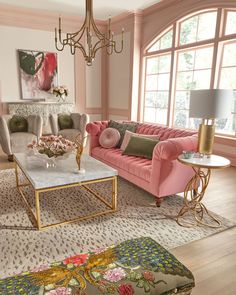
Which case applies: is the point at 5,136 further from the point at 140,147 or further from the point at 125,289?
the point at 125,289

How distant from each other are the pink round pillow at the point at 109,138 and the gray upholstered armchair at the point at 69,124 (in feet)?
4.05

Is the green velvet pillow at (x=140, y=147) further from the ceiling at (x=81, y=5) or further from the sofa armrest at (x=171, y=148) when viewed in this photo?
the ceiling at (x=81, y=5)

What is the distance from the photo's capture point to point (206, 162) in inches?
93.2

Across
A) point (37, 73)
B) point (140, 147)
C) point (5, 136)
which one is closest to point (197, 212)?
point (140, 147)

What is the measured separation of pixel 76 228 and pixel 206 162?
55.7 inches

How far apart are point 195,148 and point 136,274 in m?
1.94

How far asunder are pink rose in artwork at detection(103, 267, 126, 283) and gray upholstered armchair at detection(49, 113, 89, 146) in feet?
13.2

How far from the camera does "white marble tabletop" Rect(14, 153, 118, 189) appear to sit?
7.63 feet

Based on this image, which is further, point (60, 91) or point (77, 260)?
point (60, 91)

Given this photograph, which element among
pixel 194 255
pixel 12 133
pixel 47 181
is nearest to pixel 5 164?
pixel 12 133

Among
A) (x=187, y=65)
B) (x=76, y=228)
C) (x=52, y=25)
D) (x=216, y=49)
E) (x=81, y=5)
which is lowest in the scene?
(x=76, y=228)

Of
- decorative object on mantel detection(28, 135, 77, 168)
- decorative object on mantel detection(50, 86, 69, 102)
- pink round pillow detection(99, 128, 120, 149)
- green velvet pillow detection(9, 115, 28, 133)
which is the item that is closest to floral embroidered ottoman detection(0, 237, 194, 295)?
decorative object on mantel detection(28, 135, 77, 168)

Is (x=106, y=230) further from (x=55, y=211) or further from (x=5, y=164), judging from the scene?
(x=5, y=164)

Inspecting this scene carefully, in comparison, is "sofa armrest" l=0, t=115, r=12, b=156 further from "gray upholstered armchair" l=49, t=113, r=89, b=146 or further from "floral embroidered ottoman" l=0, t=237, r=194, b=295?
"floral embroidered ottoman" l=0, t=237, r=194, b=295
